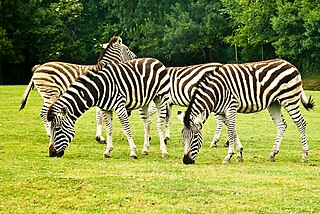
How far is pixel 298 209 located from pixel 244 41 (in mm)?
47959

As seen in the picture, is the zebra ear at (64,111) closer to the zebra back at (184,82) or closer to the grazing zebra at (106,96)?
the grazing zebra at (106,96)

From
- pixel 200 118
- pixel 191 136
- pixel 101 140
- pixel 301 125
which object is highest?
pixel 200 118

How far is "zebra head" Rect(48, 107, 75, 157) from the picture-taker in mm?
13250

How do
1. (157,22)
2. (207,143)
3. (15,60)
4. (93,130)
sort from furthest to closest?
(157,22) < (15,60) < (93,130) < (207,143)

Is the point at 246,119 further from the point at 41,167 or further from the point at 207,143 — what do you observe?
the point at 41,167

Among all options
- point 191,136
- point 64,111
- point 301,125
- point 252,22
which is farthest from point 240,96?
point 252,22

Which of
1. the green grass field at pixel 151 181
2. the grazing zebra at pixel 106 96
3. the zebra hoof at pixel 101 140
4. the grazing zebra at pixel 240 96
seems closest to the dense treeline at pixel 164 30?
the zebra hoof at pixel 101 140

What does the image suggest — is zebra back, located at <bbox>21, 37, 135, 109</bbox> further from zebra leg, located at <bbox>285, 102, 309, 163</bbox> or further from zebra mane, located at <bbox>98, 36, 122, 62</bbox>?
zebra leg, located at <bbox>285, 102, 309, 163</bbox>

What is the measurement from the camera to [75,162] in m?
12.6

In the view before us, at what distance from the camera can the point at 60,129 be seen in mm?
13328

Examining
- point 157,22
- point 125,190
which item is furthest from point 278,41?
point 125,190

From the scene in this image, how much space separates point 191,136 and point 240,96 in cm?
147

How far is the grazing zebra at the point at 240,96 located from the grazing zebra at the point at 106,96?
1403 mm

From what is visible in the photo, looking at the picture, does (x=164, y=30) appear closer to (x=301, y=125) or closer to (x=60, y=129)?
(x=301, y=125)
